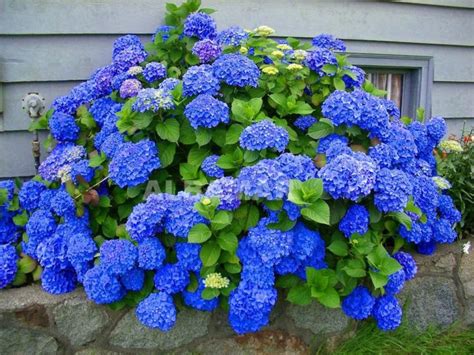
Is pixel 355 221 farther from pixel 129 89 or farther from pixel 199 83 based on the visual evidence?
pixel 129 89

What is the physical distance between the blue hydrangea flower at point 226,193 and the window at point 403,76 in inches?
72.4

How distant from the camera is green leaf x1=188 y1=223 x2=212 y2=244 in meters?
1.77

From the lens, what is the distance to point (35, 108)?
2520mm

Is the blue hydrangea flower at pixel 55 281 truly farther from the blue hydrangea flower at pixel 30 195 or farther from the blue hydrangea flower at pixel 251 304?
the blue hydrangea flower at pixel 251 304

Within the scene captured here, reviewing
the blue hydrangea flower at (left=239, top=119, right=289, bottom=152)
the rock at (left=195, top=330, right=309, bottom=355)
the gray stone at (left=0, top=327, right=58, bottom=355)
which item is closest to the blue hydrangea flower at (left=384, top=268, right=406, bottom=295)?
the rock at (left=195, top=330, right=309, bottom=355)

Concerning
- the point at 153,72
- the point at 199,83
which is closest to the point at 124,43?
the point at 153,72

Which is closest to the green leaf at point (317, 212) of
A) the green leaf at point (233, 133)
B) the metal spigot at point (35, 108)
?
the green leaf at point (233, 133)

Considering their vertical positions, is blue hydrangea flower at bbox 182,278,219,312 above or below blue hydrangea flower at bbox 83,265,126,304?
below

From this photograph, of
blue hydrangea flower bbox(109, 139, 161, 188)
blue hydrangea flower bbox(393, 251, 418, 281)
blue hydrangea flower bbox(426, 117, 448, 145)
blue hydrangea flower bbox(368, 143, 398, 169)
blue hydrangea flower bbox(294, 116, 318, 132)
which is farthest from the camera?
blue hydrangea flower bbox(426, 117, 448, 145)

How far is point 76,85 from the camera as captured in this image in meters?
2.70

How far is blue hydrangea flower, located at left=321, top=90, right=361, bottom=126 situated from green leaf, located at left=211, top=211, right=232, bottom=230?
2.11 feet

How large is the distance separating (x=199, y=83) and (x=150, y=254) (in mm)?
744

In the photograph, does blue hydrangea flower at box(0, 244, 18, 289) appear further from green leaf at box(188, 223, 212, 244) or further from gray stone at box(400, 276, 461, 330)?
gray stone at box(400, 276, 461, 330)

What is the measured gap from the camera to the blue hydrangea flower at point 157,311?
5.93 feet
